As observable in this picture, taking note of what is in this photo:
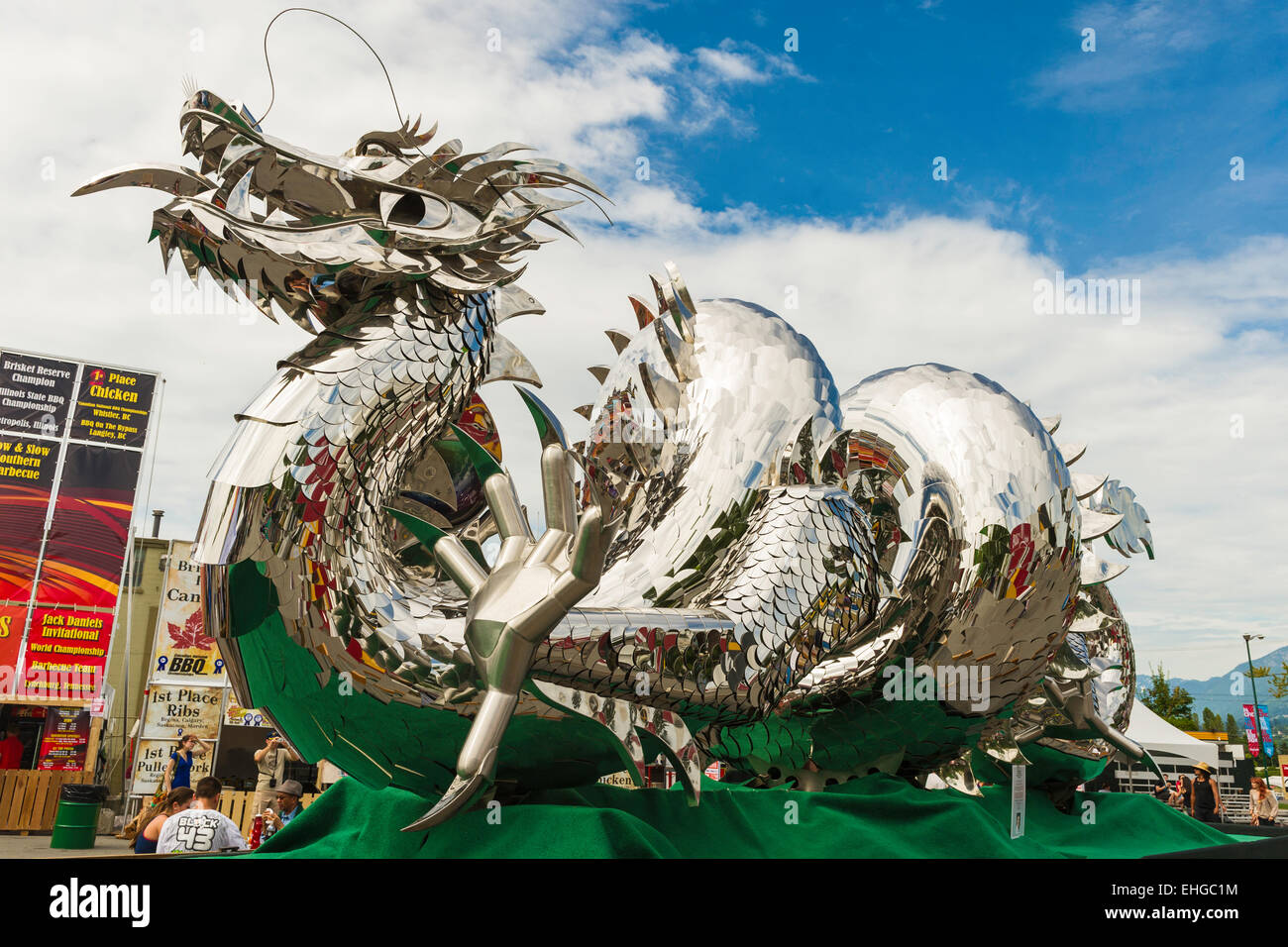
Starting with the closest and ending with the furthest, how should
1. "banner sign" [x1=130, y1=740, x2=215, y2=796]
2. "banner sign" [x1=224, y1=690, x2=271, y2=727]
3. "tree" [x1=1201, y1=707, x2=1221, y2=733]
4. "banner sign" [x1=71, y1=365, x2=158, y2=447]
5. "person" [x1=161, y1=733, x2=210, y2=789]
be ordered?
"person" [x1=161, y1=733, x2=210, y2=789] → "banner sign" [x1=130, y1=740, x2=215, y2=796] → "banner sign" [x1=71, y1=365, x2=158, y2=447] → "banner sign" [x1=224, y1=690, x2=271, y2=727] → "tree" [x1=1201, y1=707, x2=1221, y2=733]

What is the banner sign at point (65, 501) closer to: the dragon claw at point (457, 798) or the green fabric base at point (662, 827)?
the green fabric base at point (662, 827)

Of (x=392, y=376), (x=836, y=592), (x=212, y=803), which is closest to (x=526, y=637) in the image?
(x=392, y=376)

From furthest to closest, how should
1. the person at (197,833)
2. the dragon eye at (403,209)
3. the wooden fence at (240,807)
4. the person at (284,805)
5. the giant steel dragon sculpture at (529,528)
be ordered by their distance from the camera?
the wooden fence at (240,807) → the person at (284,805) → the person at (197,833) → the dragon eye at (403,209) → the giant steel dragon sculpture at (529,528)

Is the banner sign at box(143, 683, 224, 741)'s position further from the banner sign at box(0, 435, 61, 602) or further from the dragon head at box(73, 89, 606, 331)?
the dragon head at box(73, 89, 606, 331)

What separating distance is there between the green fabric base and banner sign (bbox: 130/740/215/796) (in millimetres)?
8822

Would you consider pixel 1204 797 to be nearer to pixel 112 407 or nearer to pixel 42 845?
pixel 42 845

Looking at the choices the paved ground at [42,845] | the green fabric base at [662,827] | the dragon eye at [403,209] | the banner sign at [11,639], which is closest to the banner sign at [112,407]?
the banner sign at [11,639]

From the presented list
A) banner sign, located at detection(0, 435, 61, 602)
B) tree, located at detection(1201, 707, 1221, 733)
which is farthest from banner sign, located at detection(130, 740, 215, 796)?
tree, located at detection(1201, 707, 1221, 733)

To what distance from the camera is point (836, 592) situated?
2.66m

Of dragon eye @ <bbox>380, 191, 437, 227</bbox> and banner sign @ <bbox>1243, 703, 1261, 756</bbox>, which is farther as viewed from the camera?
banner sign @ <bbox>1243, 703, 1261, 756</bbox>

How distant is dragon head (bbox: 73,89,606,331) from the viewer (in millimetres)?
2158

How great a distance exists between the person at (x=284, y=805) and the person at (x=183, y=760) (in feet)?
12.4

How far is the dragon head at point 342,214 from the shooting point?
7.08 ft
